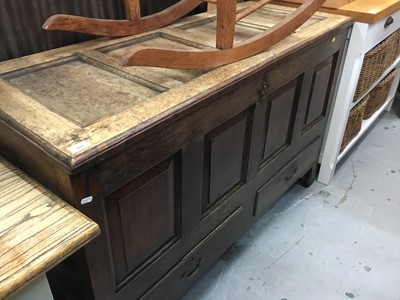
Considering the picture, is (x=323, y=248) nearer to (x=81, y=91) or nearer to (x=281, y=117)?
(x=281, y=117)

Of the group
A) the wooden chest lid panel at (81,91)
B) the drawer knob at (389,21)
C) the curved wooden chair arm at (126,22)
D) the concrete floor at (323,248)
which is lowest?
the concrete floor at (323,248)

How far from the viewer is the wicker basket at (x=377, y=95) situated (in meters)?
1.94

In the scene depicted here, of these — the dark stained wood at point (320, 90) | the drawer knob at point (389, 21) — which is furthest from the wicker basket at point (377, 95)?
the dark stained wood at point (320, 90)

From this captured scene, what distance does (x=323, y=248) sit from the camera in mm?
1437

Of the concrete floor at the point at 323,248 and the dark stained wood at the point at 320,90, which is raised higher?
the dark stained wood at the point at 320,90

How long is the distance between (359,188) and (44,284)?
154cm

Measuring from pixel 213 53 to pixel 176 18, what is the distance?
382 mm

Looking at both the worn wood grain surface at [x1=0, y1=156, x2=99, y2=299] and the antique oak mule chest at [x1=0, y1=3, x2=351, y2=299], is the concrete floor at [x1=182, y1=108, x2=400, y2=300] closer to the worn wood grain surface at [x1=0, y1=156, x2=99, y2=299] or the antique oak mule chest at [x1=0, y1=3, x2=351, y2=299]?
the antique oak mule chest at [x1=0, y1=3, x2=351, y2=299]

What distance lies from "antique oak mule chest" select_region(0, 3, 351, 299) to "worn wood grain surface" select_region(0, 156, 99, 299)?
4 centimetres

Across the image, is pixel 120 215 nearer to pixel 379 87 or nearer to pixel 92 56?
pixel 92 56

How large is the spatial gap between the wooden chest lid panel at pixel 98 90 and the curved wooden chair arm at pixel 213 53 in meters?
0.02

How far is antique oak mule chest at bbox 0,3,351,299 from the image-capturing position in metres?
0.67

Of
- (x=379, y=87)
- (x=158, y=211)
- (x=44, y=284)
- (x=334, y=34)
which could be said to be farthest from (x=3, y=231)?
(x=379, y=87)

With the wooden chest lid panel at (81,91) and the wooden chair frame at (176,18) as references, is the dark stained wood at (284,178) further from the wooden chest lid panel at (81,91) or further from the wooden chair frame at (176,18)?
the wooden chest lid panel at (81,91)
